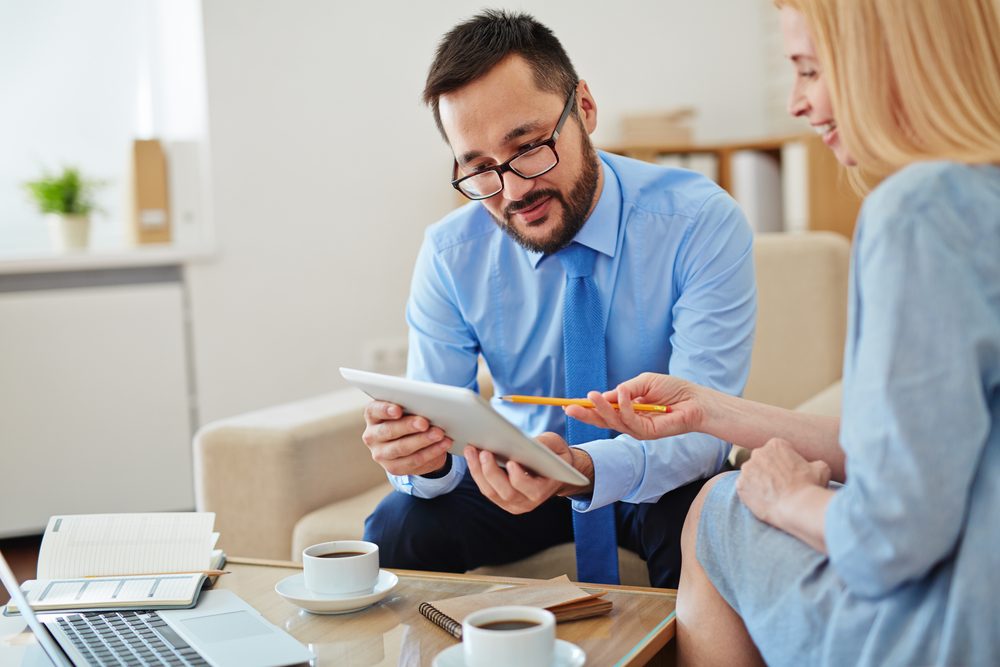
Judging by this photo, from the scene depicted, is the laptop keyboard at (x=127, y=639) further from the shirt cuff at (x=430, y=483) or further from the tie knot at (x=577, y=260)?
the tie knot at (x=577, y=260)

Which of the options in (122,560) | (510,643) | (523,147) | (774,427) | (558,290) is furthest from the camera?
(558,290)

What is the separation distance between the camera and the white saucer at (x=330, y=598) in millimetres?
1210

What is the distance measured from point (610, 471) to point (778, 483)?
1.46 ft

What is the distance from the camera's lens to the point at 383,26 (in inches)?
138

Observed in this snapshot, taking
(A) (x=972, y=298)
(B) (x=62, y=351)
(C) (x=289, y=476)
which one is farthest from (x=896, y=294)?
(B) (x=62, y=351)

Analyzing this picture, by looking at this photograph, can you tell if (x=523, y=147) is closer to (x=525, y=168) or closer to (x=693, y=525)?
(x=525, y=168)

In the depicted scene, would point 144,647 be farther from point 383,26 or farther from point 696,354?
point 383,26

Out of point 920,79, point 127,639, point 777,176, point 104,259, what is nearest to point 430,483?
point 127,639

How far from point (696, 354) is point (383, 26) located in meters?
2.31

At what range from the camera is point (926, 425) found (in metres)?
0.81

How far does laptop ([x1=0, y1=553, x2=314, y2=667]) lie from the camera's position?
1.07 m

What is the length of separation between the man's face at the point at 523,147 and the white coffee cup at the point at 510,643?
2.65 ft

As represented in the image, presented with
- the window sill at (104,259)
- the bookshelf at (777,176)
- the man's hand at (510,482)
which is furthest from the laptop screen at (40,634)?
the bookshelf at (777,176)

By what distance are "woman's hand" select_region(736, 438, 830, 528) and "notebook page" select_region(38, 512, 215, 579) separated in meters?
0.74
